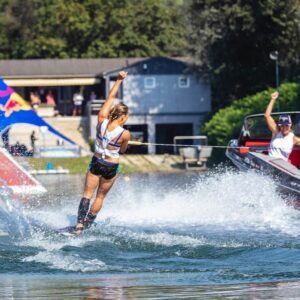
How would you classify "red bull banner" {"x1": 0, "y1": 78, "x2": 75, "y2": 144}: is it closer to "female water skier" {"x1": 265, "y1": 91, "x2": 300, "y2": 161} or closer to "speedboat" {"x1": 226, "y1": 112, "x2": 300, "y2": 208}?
"speedboat" {"x1": 226, "y1": 112, "x2": 300, "y2": 208}

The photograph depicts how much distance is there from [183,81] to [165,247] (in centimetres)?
3725

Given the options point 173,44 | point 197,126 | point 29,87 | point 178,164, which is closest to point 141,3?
point 173,44

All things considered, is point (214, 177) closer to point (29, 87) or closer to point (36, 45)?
point (29, 87)

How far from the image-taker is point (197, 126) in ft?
160

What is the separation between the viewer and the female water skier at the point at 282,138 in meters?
16.6

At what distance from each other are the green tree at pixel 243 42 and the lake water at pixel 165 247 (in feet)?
84.3

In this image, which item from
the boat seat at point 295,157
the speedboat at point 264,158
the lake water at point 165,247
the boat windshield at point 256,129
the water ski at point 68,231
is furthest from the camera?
the boat windshield at point 256,129

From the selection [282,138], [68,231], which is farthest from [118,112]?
[282,138]

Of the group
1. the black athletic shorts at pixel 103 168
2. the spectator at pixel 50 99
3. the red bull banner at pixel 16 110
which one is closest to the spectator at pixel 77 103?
the spectator at pixel 50 99

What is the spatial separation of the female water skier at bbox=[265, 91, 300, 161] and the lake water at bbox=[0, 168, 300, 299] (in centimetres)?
54

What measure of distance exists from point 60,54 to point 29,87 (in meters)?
5.12

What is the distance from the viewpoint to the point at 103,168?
13492mm

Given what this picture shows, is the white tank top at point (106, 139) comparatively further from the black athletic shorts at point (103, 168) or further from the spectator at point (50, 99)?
the spectator at point (50, 99)

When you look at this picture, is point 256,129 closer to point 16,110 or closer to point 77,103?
point 16,110
